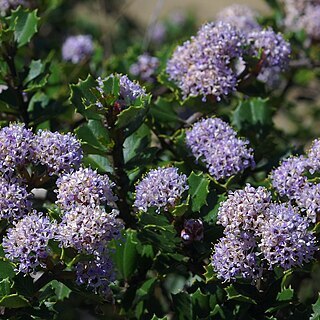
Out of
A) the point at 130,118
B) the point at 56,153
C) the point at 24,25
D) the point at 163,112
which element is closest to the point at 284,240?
the point at 130,118

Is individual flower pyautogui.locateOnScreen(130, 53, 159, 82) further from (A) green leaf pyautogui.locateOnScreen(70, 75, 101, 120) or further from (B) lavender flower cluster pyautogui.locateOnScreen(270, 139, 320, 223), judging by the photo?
(B) lavender flower cluster pyautogui.locateOnScreen(270, 139, 320, 223)

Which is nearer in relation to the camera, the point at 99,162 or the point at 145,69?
the point at 99,162

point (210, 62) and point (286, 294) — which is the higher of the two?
point (210, 62)

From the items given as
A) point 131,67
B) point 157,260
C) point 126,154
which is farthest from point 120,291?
point 131,67

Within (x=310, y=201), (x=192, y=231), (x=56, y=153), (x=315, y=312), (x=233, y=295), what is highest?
(x=56, y=153)

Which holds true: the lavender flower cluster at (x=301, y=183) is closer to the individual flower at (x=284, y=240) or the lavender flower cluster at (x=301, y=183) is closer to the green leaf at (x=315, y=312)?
the individual flower at (x=284, y=240)

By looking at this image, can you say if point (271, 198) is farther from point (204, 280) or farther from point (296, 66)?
point (296, 66)

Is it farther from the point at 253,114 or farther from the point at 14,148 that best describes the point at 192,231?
the point at 253,114
